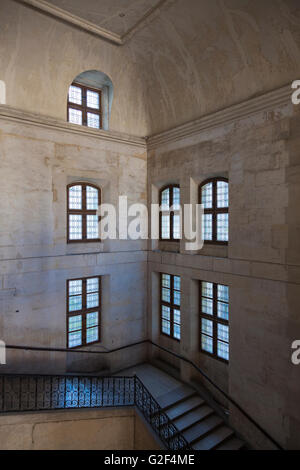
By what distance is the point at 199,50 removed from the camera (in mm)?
7480

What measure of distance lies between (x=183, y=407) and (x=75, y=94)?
9.37 metres

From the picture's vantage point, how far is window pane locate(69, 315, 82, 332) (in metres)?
8.84

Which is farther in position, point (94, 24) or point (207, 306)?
point (207, 306)

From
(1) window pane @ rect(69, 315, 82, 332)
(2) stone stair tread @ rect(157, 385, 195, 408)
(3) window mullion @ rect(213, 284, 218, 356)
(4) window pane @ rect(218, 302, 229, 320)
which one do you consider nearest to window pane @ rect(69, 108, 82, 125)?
(1) window pane @ rect(69, 315, 82, 332)

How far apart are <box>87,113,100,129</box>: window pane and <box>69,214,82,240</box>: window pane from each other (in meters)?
2.92

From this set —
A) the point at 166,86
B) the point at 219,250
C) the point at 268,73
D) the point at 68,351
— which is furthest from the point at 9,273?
the point at 268,73

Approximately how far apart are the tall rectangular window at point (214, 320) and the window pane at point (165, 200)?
2762 millimetres

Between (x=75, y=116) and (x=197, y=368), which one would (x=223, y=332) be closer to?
(x=197, y=368)

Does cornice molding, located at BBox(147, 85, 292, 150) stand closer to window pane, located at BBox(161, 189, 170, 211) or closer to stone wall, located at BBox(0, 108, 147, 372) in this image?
stone wall, located at BBox(0, 108, 147, 372)

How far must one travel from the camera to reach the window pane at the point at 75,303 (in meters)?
8.85

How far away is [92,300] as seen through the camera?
9.34 m

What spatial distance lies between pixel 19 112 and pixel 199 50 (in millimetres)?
4812

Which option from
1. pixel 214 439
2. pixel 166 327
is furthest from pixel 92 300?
pixel 214 439

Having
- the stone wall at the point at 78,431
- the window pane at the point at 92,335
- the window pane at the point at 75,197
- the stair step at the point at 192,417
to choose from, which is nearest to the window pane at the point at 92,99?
the window pane at the point at 75,197
